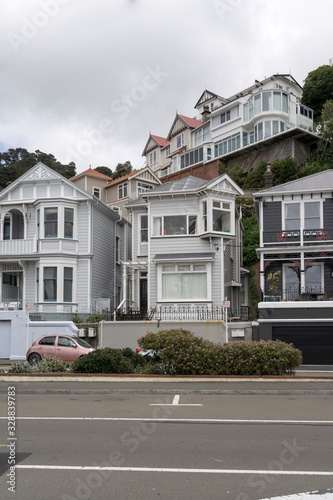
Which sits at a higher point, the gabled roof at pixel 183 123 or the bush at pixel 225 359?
the gabled roof at pixel 183 123

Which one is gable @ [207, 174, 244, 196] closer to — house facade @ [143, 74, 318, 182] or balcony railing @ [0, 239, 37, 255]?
balcony railing @ [0, 239, 37, 255]

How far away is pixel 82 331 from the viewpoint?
1062 inches

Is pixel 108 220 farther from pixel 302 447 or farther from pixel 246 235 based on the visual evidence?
pixel 302 447

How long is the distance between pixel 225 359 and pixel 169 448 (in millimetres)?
8803

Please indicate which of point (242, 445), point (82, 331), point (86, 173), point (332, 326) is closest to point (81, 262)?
point (82, 331)

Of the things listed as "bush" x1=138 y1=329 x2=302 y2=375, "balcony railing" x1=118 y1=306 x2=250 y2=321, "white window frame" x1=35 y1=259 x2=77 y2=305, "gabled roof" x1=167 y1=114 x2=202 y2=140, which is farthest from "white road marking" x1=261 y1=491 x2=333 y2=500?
"gabled roof" x1=167 y1=114 x2=202 y2=140

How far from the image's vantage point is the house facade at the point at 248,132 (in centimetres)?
5175

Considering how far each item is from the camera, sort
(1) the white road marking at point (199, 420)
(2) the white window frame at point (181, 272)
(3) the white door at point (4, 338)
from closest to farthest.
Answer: (1) the white road marking at point (199, 420)
(3) the white door at point (4, 338)
(2) the white window frame at point (181, 272)

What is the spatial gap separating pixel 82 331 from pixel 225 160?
35412mm

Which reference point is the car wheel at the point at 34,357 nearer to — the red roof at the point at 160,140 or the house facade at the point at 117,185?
the house facade at the point at 117,185

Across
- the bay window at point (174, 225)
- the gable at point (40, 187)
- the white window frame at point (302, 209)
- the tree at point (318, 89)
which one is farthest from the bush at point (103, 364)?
the tree at point (318, 89)

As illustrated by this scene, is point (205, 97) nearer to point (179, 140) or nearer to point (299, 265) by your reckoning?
point (179, 140)

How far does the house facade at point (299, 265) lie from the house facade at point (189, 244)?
2.19 m

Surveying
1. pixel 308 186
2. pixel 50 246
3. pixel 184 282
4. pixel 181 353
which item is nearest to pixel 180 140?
pixel 50 246
